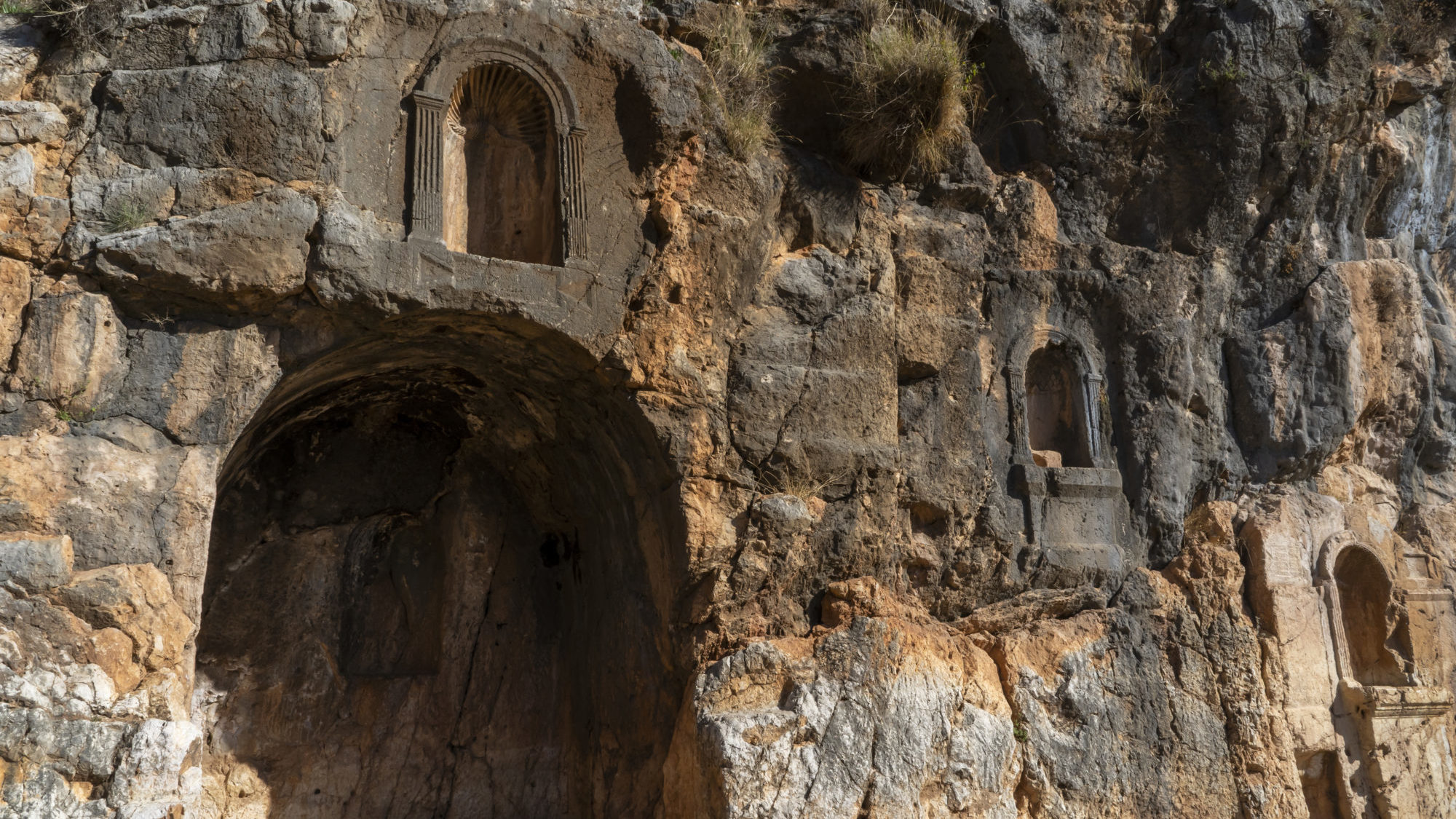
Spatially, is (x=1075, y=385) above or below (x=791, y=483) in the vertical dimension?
above

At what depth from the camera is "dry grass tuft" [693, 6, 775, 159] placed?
20.5ft

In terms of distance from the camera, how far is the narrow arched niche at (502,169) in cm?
584

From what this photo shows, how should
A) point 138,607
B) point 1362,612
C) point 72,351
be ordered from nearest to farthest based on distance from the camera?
point 138,607 → point 72,351 → point 1362,612

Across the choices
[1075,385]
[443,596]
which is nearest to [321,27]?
[443,596]

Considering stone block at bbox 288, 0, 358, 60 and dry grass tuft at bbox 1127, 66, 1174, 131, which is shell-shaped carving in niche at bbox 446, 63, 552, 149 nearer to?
stone block at bbox 288, 0, 358, 60

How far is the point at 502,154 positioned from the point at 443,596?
2927 mm

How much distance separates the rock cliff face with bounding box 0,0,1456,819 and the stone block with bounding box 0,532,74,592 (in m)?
0.03

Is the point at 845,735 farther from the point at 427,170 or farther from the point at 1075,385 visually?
the point at 427,170

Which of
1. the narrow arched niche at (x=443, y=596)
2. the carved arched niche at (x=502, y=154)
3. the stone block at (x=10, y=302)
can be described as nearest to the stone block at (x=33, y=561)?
the stone block at (x=10, y=302)

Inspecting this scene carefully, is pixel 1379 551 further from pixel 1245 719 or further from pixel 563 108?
pixel 563 108

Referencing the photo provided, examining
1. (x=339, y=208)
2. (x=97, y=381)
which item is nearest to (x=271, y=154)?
(x=339, y=208)

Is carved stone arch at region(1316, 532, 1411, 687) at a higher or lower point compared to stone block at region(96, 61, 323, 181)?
lower

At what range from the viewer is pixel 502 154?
6.07 metres

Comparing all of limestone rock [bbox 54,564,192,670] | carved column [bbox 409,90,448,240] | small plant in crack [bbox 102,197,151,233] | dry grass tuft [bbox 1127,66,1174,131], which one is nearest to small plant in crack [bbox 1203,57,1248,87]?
dry grass tuft [bbox 1127,66,1174,131]
